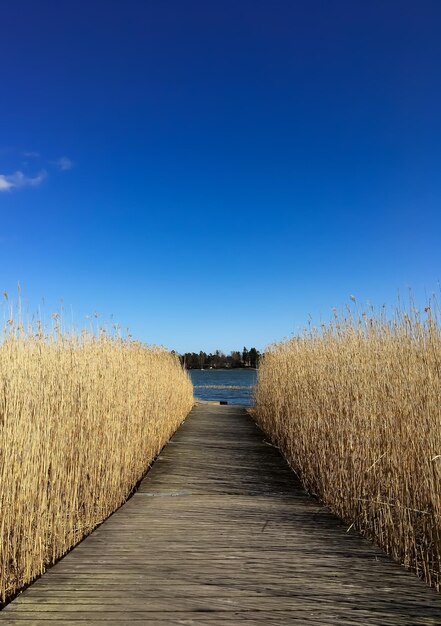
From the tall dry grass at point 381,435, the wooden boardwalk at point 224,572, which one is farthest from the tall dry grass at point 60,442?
the tall dry grass at point 381,435

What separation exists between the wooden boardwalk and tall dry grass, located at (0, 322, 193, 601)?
0.15 m

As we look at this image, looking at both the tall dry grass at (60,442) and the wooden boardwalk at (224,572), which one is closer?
the wooden boardwalk at (224,572)

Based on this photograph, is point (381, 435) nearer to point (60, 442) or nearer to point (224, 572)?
point (224, 572)

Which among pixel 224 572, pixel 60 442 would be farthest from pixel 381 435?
pixel 60 442

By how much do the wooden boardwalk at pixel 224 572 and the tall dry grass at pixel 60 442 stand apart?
154 millimetres

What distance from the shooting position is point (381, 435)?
331 cm

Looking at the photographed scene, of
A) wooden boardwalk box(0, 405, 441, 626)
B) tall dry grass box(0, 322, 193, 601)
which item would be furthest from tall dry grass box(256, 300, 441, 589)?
tall dry grass box(0, 322, 193, 601)

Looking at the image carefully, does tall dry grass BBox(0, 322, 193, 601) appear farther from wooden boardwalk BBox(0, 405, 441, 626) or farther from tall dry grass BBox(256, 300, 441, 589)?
tall dry grass BBox(256, 300, 441, 589)

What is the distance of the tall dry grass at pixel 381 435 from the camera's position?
2.81m

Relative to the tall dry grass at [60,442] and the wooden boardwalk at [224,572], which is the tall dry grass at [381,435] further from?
the tall dry grass at [60,442]

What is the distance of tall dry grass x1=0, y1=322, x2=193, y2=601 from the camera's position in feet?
8.19

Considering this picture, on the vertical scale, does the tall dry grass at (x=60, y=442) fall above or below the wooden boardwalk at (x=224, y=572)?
above

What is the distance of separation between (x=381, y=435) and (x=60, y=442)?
205 centimetres

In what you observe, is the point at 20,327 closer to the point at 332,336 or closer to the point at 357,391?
the point at 357,391
